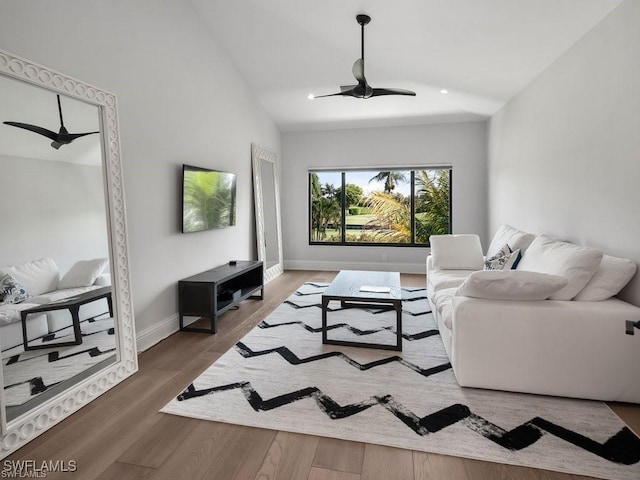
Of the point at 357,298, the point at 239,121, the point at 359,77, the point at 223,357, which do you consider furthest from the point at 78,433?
the point at 239,121

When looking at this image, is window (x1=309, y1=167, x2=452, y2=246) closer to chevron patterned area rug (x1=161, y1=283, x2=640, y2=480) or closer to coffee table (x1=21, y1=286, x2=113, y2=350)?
chevron patterned area rug (x1=161, y1=283, x2=640, y2=480)

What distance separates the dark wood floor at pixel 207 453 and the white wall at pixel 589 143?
1298 mm

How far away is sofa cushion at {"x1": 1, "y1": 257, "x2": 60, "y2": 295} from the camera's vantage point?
189cm

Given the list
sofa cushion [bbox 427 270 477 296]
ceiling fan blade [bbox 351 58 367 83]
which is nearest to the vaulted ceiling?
ceiling fan blade [bbox 351 58 367 83]

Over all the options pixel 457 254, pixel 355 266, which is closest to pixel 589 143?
pixel 457 254

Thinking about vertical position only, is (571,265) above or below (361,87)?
below

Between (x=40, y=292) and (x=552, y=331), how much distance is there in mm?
3015

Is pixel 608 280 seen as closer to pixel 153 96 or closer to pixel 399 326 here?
pixel 399 326

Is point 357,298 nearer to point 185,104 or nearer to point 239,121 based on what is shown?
point 185,104

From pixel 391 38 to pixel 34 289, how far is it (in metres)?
3.84

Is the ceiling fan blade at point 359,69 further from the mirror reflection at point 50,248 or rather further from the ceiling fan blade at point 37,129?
the ceiling fan blade at point 37,129

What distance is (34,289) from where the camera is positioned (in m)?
1.99

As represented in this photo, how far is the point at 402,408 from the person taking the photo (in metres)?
2.14

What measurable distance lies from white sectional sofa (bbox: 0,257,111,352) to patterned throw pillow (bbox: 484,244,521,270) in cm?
342
